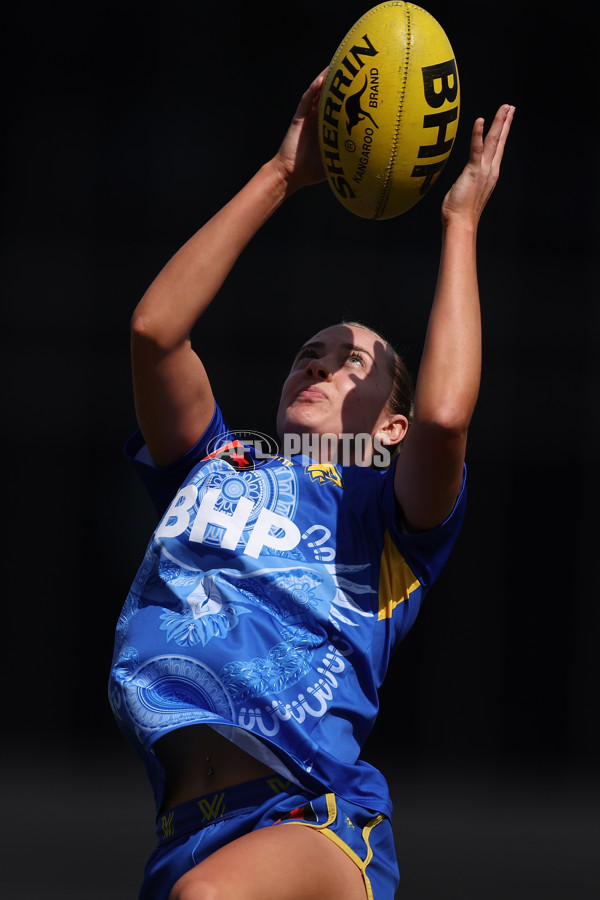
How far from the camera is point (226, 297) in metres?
5.47

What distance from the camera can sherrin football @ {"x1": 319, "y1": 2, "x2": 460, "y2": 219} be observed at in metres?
2.00

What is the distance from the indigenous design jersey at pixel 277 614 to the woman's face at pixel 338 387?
3.7 inches

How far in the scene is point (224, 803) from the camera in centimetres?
174

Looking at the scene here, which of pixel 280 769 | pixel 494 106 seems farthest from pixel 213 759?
pixel 494 106

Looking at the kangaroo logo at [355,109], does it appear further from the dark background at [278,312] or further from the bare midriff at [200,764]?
the dark background at [278,312]

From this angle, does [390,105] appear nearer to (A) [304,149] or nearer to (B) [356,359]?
(A) [304,149]

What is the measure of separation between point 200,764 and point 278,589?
12.7 inches

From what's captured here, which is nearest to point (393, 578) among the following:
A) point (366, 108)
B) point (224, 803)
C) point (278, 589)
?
point (278, 589)

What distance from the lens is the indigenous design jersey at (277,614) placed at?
1746mm

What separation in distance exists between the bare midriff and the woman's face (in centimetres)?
63

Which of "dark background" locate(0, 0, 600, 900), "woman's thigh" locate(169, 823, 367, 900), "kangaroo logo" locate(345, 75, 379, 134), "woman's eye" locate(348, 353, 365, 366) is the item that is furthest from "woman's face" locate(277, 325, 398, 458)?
"dark background" locate(0, 0, 600, 900)

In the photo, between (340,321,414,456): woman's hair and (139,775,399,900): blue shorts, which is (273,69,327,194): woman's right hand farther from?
(139,775,399,900): blue shorts

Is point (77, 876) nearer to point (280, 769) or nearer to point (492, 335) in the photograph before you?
point (280, 769)

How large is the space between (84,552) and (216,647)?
12.1 feet
